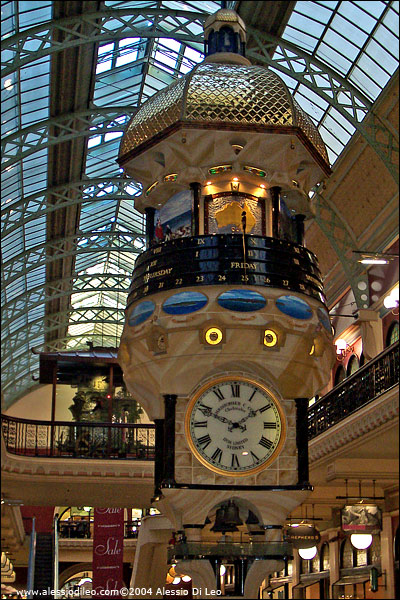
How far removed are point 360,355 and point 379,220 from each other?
4.54 meters

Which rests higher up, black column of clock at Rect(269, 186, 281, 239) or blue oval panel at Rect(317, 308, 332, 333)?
black column of clock at Rect(269, 186, 281, 239)

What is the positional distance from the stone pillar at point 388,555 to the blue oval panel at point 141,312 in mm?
13734

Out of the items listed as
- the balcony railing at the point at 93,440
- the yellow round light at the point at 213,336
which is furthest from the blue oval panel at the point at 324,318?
the balcony railing at the point at 93,440

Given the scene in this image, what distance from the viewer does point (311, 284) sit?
12.8 metres

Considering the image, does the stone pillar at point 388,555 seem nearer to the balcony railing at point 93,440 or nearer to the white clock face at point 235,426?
the balcony railing at point 93,440

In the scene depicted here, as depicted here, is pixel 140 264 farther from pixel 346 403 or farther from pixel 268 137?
pixel 346 403

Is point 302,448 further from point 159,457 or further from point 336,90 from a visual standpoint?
point 336,90

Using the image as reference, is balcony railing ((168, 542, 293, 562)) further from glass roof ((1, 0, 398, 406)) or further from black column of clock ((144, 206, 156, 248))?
glass roof ((1, 0, 398, 406))

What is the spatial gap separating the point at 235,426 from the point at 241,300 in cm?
Answer: 165

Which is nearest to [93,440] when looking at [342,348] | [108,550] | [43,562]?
[108,550]

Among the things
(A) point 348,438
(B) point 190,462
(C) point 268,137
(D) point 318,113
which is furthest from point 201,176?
(D) point 318,113

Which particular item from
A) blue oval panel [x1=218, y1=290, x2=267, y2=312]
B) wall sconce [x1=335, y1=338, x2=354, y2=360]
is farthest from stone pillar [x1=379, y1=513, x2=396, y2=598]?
blue oval panel [x1=218, y1=290, x2=267, y2=312]

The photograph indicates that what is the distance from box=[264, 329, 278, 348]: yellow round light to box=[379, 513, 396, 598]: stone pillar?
1337 centimetres

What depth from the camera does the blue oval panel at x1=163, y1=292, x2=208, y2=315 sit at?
39.9 ft
